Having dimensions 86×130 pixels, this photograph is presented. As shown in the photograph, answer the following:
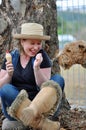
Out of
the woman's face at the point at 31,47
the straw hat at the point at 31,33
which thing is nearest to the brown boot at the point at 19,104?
the woman's face at the point at 31,47

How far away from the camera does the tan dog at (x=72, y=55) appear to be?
531 cm

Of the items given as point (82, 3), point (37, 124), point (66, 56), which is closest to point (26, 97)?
point (37, 124)

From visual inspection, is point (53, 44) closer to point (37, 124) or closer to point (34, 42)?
point (34, 42)

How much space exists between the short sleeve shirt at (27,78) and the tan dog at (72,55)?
0.67 meters

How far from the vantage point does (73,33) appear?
8000mm

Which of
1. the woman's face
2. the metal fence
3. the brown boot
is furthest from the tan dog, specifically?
the metal fence

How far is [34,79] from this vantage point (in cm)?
464

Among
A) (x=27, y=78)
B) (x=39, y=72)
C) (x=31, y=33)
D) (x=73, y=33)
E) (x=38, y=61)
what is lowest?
(x=73, y=33)

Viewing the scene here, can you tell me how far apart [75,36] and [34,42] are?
3.62 meters

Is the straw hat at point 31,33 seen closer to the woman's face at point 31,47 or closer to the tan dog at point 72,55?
the woman's face at point 31,47

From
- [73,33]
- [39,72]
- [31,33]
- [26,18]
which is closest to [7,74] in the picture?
[39,72]

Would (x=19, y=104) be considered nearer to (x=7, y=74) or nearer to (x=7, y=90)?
(x=7, y=90)

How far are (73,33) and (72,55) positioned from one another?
271 centimetres

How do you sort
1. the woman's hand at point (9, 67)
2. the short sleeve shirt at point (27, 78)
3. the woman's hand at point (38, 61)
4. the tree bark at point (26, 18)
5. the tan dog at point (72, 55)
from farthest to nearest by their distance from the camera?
the tree bark at point (26, 18) < the tan dog at point (72, 55) < the short sleeve shirt at point (27, 78) < the woman's hand at point (9, 67) < the woman's hand at point (38, 61)
